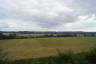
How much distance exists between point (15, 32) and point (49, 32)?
1141 cm

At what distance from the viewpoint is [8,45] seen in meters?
32.4

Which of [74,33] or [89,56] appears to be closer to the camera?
[89,56]

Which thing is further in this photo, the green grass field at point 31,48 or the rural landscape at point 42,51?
the green grass field at point 31,48

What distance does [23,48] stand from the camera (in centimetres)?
3234

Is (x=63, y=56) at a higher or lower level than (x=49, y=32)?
lower

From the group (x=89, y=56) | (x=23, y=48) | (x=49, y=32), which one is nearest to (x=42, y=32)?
(x=49, y=32)

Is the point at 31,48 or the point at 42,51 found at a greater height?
the point at 31,48

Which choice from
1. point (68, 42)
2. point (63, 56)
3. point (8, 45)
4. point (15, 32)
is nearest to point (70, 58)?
point (63, 56)

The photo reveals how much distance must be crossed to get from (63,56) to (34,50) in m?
12.1

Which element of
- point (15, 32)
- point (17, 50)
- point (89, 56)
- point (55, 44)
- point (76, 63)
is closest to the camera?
point (76, 63)

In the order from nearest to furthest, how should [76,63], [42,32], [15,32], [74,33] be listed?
1. [76,63]
2. [15,32]
3. [42,32]
4. [74,33]

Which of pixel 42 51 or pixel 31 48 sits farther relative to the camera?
pixel 31 48

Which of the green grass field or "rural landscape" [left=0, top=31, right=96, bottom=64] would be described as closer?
"rural landscape" [left=0, top=31, right=96, bottom=64]

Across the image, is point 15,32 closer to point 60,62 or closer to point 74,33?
point 74,33
